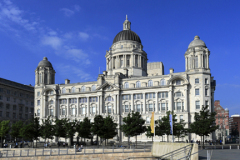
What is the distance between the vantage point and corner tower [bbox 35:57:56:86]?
369ft

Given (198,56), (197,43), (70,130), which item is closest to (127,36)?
(197,43)

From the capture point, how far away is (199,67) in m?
90.0

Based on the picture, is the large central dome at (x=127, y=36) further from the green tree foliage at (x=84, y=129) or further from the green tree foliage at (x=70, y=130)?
the green tree foliage at (x=70, y=130)

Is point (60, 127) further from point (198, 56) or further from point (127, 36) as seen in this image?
point (127, 36)

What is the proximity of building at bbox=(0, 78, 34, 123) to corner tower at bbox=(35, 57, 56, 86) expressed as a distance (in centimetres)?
1064

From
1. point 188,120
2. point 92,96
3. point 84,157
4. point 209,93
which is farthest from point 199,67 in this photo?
point 84,157

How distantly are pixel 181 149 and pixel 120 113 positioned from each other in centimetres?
6343

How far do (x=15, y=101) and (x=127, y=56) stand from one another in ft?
156

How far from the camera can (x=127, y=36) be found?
11862 cm

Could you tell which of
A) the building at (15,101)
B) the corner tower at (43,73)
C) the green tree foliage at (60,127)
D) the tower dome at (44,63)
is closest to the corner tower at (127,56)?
the corner tower at (43,73)

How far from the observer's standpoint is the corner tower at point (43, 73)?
11238 cm

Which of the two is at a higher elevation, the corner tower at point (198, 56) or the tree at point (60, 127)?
the corner tower at point (198, 56)

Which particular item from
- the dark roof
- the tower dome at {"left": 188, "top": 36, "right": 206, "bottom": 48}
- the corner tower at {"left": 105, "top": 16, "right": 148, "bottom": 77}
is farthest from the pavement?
the dark roof

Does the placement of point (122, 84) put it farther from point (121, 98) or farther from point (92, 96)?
point (92, 96)
